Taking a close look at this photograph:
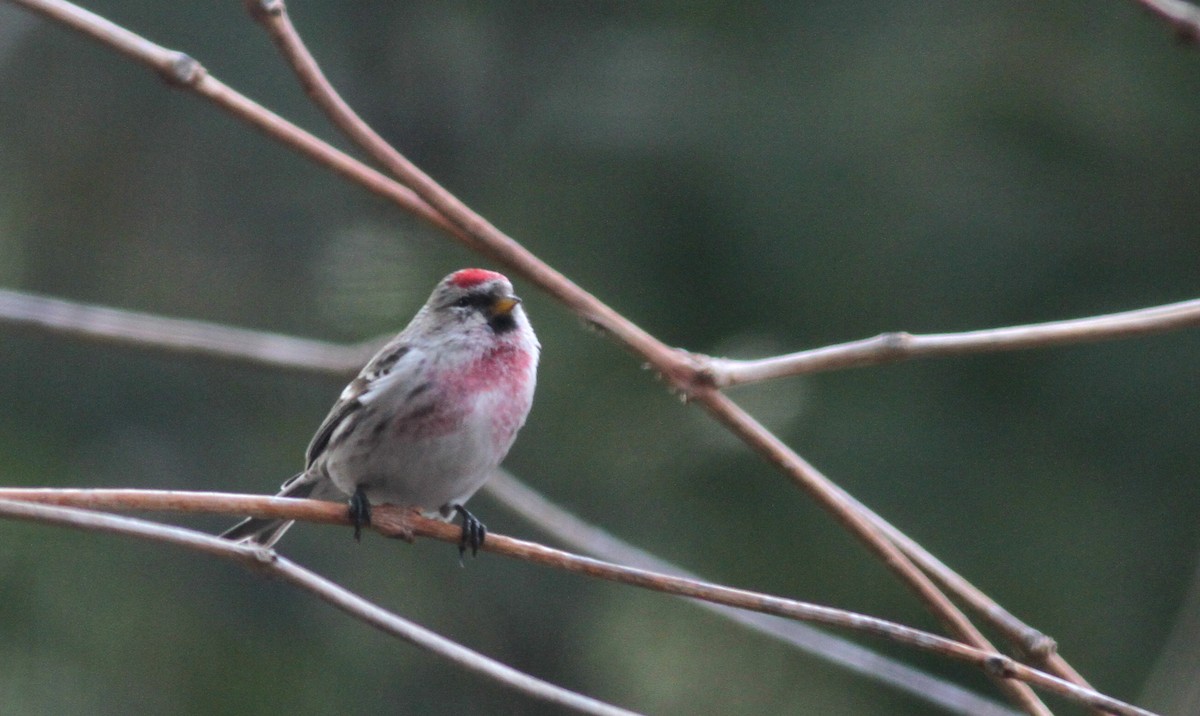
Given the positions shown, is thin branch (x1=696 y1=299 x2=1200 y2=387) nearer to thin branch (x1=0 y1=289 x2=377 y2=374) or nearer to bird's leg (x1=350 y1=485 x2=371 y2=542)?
bird's leg (x1=350 y1=485 x2=371 y2=542)

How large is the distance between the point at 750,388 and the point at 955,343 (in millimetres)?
1861

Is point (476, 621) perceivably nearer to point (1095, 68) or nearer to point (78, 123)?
point (78, 123)

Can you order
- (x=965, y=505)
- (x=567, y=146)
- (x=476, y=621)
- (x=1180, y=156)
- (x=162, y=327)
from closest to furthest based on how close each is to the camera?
1. (x=162, y=327)
2. (x=965, y=505)
3. (x=1180, y=156)
4. (x=567, y=146)
5. (x=476, y=621)

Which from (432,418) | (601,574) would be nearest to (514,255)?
(601,574)

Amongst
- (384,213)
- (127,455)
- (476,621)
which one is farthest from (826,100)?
(127,455)

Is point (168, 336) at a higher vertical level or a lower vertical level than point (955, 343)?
lower

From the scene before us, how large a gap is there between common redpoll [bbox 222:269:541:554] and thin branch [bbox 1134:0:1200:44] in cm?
223

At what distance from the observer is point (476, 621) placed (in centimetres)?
584

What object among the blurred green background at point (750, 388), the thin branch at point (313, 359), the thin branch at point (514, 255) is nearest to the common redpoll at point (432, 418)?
the blurred green background at point (750, 388)

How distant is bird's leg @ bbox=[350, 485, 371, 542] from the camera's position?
2.80 metres

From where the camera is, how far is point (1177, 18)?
5.99ft

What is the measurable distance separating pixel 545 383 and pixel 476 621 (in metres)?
1.30

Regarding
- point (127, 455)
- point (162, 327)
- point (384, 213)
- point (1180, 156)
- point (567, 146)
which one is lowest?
point (127, 455)

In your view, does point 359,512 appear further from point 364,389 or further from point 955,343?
point 955,343
